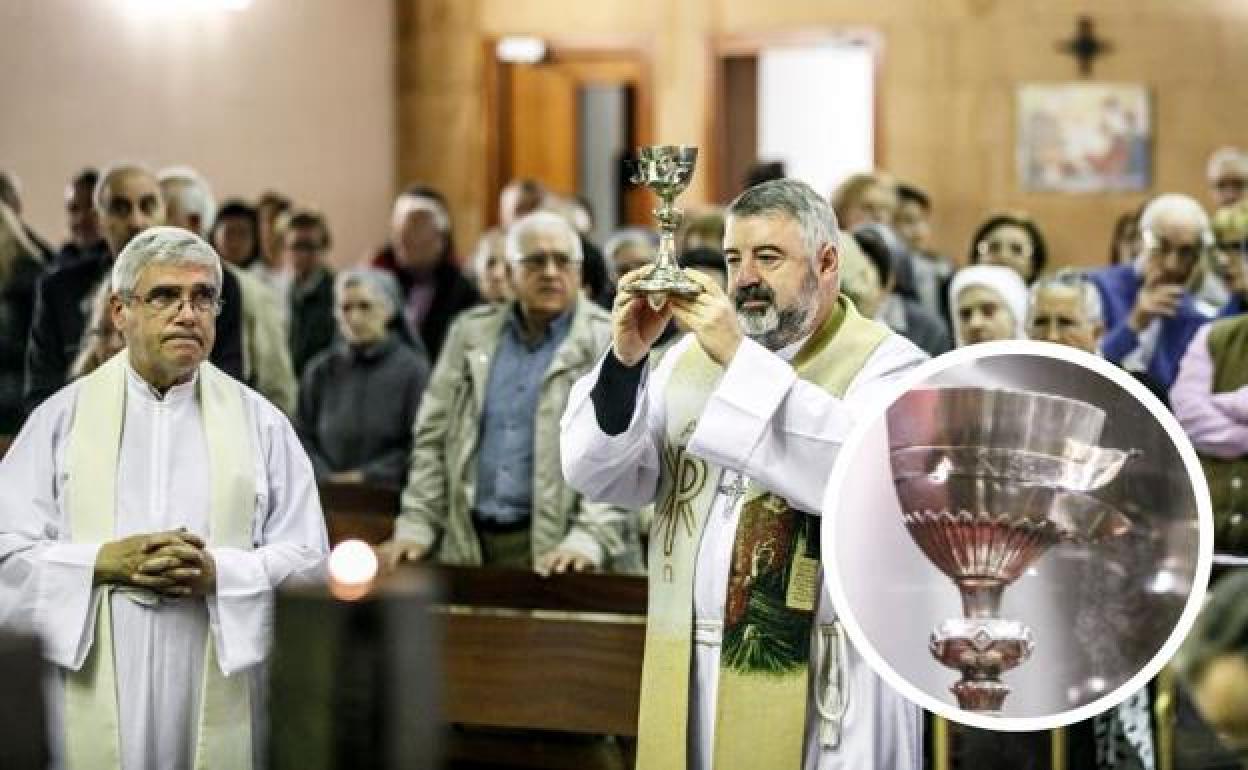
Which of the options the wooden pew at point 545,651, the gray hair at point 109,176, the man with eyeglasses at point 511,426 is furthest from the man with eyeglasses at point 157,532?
the gray hair at point 109,176

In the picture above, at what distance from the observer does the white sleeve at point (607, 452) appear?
5.43m

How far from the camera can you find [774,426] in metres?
5.30

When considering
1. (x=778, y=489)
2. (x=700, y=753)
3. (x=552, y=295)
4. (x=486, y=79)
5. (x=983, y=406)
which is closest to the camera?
(x=983, y=406)

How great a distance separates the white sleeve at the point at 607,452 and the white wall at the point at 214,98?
7332 millimetres

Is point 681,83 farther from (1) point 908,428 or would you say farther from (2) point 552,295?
(1) point 908,428

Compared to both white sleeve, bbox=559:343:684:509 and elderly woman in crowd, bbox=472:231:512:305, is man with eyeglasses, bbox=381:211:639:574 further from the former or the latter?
white sleeve, bbox=559:343:684:509

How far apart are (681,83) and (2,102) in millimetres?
5626

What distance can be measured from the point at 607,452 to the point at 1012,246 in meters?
5.12

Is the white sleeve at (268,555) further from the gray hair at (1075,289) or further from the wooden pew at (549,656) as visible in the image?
the gray hair at (1075,289)

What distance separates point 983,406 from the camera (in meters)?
4.71

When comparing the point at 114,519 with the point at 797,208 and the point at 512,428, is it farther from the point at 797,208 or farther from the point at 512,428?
the point at 512,428

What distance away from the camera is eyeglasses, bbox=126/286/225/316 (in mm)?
5629

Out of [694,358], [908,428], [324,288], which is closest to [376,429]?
[324,288]

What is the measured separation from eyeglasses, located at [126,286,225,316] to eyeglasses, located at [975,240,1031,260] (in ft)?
16.9
